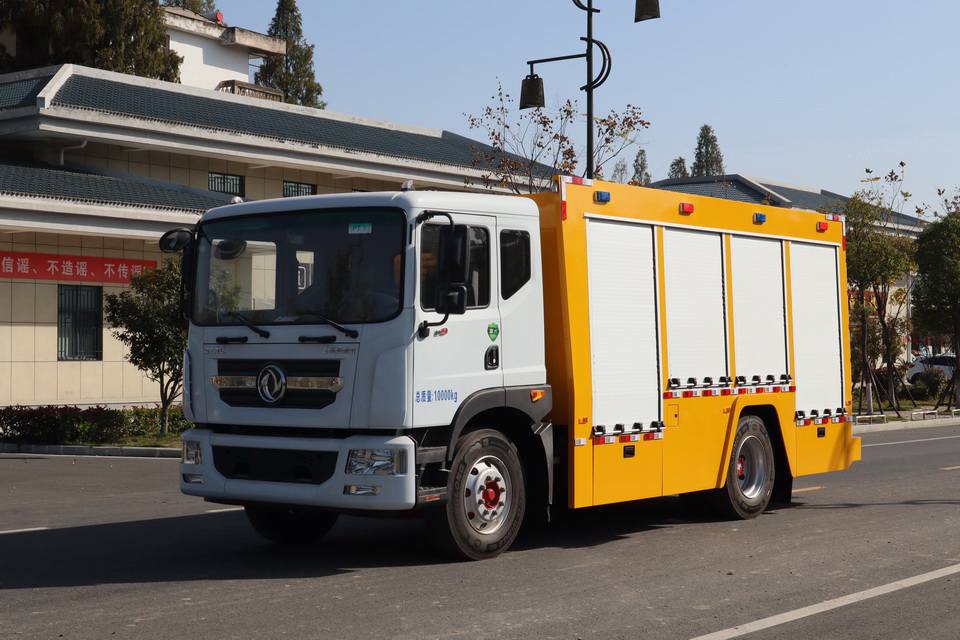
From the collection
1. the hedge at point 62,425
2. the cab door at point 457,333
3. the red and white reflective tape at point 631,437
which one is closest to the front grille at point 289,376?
the cab door at point 457,333

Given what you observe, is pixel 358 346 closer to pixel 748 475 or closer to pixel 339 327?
pixel 339 327

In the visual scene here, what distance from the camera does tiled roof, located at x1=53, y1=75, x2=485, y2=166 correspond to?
96.6 feet

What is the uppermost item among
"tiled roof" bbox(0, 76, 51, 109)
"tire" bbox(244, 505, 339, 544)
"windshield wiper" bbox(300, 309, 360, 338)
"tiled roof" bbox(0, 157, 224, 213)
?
"tiled roof" bbox(0, 76, 51, 109)

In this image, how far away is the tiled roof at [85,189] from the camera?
Result: 2536cm

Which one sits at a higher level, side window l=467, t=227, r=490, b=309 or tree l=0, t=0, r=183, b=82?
tree l=0, t=0, r=183, b=82

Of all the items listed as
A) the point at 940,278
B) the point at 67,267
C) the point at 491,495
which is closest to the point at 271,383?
the point at 491,495

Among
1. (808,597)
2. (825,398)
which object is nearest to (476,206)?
(808,597)

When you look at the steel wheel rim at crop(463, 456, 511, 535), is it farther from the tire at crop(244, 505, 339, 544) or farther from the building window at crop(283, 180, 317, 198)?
the building window at crop(283, 180, 317, 198)

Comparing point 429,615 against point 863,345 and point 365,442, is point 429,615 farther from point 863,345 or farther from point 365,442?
point 863,345

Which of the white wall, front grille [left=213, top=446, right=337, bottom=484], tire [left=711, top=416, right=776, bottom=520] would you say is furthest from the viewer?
the white wall

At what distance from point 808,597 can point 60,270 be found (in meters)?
23.3

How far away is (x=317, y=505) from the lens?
8016 millimetres

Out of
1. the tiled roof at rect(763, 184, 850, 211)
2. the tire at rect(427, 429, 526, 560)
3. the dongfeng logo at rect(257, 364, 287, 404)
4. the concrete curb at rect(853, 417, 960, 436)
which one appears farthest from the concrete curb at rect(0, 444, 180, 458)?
the tiled roof at rect(763, 184, 850, 211)

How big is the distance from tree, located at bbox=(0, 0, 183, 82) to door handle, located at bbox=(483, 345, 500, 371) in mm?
37382
